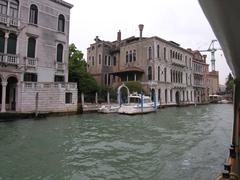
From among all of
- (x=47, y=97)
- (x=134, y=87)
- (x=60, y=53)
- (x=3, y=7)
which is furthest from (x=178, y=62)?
(x=3, y=7)

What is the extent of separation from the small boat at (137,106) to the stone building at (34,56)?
151 inches

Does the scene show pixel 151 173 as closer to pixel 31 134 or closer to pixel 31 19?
pixel 31 134

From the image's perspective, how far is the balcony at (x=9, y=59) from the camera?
13.2 metres

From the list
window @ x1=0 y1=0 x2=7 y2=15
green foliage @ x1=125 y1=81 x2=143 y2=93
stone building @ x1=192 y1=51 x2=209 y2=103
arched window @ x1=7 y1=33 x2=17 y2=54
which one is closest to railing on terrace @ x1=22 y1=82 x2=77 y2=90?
arched window @ x1=7 y1=33 x2=17 y2=54

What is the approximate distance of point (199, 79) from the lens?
38375 mm

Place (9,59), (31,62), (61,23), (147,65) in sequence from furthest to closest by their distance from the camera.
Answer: (147,65) → (61,23) → (31,62) → (9,59)

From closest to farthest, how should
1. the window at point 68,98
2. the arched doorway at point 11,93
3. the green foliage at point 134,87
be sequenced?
the arched doorway at point 11,93 → the window at point 68,98 → the green foliage at point 134,87

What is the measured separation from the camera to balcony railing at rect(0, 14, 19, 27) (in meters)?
13.4

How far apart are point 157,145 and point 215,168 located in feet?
7.47

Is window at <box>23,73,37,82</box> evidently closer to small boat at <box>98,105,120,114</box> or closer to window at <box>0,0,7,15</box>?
window at <box>0,0,7,15</box>

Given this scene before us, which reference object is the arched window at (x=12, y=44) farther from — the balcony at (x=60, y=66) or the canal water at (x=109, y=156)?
the canal water at (x=109, y=156)

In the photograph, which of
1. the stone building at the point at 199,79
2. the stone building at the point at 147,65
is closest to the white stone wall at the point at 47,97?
the stone building at the point at 147,65

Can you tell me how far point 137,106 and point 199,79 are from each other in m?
24.6

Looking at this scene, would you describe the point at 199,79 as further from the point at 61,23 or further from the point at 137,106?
the point at 61,23
